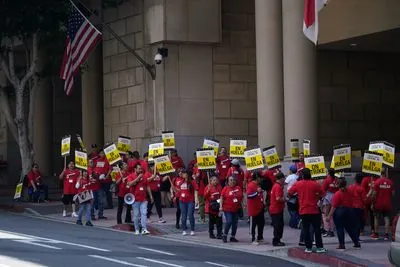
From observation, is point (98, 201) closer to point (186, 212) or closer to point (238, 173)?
point (238, 173)

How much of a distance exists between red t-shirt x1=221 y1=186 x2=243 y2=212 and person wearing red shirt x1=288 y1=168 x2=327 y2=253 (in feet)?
8.46

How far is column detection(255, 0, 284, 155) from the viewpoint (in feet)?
94.5

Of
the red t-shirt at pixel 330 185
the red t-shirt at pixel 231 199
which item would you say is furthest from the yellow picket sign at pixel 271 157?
the red t-shirt at pixel 231 199

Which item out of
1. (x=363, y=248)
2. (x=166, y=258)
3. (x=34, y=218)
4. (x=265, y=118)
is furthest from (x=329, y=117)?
(x=166, y=258)

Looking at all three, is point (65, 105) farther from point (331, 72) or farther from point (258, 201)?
point (258, 201)

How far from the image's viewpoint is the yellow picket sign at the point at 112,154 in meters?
27.2

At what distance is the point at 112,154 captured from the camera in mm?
27266

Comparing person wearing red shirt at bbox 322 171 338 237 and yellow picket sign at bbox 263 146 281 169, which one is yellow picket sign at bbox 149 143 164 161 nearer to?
yellow picket sign at bbox 263 146 281 169

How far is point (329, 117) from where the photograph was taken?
33.5 metres

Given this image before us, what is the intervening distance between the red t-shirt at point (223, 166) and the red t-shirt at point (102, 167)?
320cm

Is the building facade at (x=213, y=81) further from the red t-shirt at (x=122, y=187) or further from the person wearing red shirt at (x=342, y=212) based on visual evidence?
the person wearing red shirt at (x=342, y=212)

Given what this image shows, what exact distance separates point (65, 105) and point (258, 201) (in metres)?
22.9

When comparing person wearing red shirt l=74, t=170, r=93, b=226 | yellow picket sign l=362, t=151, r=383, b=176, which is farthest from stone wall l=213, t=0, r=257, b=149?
yellow picket sign l=362, t=151, r=383, b=176

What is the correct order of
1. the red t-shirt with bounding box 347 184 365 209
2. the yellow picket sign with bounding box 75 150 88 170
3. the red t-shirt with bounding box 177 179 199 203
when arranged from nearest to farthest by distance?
the red t-shirt with bounding box 347 184 365 209, the red t-shirt with bounding box 177 179 199 203, the yellow picket sign with bounding box 75 150 88 170
